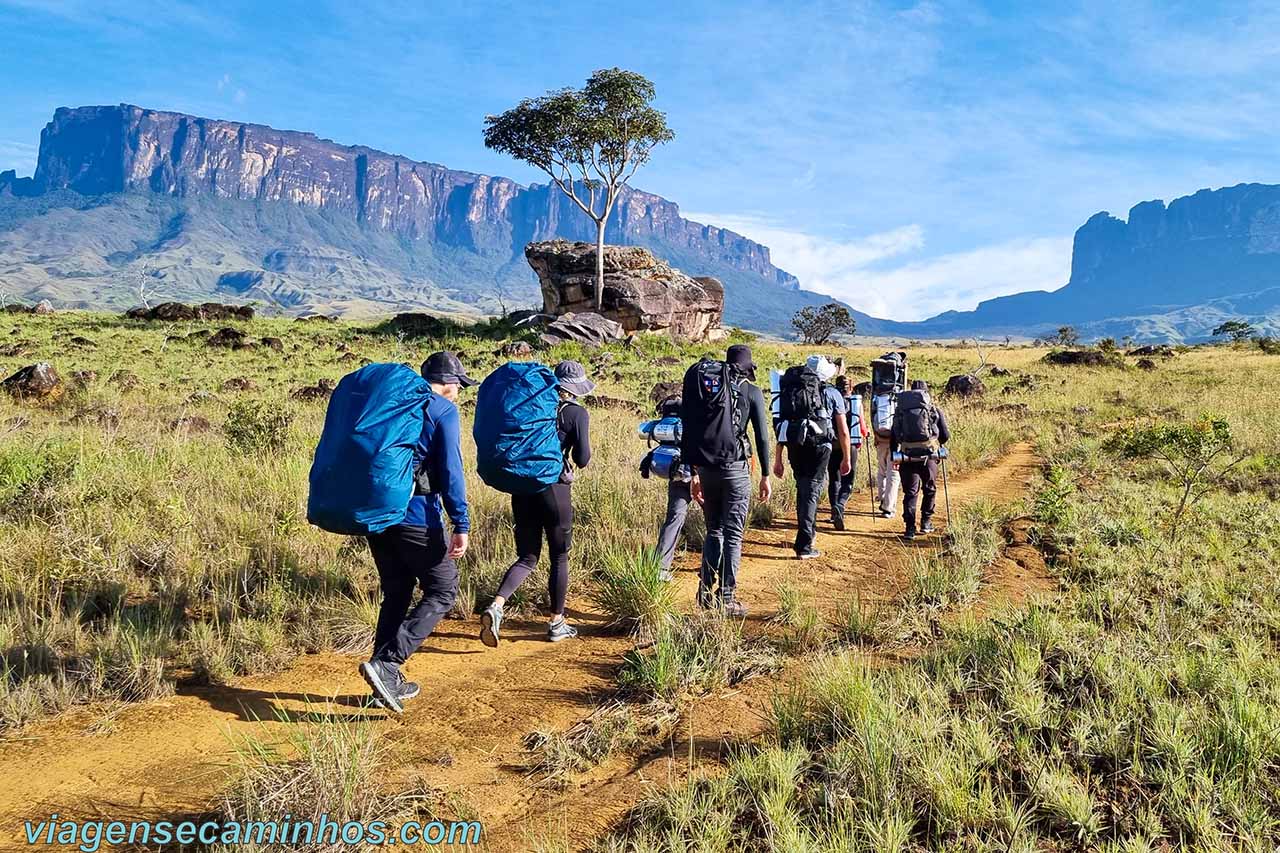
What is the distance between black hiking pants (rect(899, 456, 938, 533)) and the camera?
324 inches

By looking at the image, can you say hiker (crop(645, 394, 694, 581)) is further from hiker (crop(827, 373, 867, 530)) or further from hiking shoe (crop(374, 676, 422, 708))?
hiker (crop(827, 373, 867, 530))

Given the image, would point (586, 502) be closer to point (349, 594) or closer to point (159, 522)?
point (349, 594)

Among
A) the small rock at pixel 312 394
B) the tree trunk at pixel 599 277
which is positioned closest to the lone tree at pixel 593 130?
the tree trunk at pixel 599 277

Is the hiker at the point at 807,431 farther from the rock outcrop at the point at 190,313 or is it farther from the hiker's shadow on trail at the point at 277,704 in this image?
the rock outcrop at the point at 190,313

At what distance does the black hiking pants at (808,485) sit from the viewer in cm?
742

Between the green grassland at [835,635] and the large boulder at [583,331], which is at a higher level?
the large boulder at [583,331]

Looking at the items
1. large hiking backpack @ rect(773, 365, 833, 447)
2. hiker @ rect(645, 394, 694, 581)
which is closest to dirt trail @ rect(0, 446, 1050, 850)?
hiker @ rect(645, 394, 694, 581)

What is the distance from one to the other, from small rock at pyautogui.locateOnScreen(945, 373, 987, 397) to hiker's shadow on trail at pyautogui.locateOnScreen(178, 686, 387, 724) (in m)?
23.2

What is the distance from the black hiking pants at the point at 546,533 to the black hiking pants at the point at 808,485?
311 centimetres

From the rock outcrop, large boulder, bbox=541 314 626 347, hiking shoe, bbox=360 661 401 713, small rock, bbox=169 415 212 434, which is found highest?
the rock outcrop

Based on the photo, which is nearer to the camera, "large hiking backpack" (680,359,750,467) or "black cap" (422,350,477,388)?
"black cap" (422,350,477,388)

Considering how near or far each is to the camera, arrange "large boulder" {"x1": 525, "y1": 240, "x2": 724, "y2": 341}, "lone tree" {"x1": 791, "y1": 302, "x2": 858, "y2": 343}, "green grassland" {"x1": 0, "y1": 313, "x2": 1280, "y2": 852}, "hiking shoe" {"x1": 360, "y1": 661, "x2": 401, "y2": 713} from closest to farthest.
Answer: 1. "green grassland" {"x1": 0, "y1": 313, "x2": 1280, "y2": 852}
2. "hiking shoe" {"x1": 360, "y1": 661, "x2": 401, "y2": 713}
3. "large boulder" {"x1": 525, "y1": 240, "x2": 724, "y2": 341}
4. "lone tree" {"x1": 791, "y1": 302, "x2": 858, "y2": 343}

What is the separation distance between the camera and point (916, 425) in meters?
8.22

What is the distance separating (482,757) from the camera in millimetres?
3666
